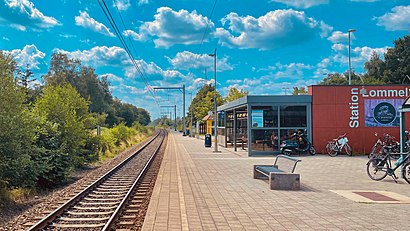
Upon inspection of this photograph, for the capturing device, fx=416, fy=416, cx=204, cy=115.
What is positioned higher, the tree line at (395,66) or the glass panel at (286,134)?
the tree line at (395,66)

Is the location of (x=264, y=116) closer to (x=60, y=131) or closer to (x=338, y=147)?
(x=338, y=147)

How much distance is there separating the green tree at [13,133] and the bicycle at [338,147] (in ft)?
51.2

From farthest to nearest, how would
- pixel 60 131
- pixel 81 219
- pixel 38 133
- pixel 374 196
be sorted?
pixel 60 131, pixel 38 133, pixel 374 196, pixel 81 219

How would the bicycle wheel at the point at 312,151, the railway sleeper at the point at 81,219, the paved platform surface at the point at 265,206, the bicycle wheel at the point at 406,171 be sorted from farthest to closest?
1. the bicycle wheel at the point at 312,151
2. the bicycle wheel at the point at 406,171
3. the railway sleeper at the point at 81,219
4. the paved platform surface at the point at 265,206

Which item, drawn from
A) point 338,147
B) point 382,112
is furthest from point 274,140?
point 382,112

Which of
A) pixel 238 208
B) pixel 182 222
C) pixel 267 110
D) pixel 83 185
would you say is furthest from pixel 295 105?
pixel 182 222

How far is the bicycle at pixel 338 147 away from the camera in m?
22.0

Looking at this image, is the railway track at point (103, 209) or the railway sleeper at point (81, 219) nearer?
the railway track at point (103, 209)

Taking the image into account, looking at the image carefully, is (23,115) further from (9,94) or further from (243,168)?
(243,168)

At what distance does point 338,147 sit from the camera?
22.1m

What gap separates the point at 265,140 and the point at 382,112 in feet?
21.5

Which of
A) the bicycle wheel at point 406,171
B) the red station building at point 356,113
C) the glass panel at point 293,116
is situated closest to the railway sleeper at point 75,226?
the bicycle wheel at point 406,171

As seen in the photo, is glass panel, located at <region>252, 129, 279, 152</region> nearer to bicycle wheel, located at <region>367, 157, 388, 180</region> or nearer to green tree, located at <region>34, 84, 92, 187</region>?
green tree, located at <region>34, 84, 92, 187</region>

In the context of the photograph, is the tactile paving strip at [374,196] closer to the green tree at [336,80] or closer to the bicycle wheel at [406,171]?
the bicycle wheel at [406,171]
